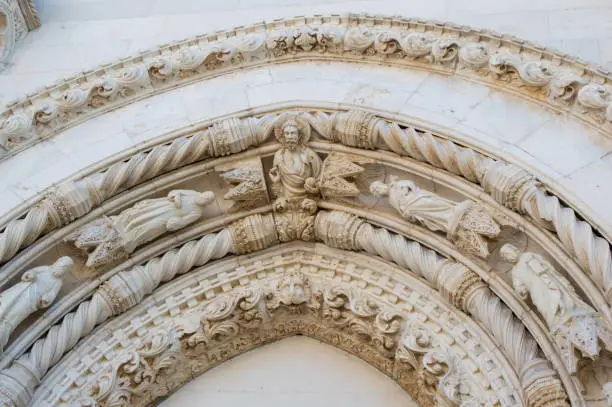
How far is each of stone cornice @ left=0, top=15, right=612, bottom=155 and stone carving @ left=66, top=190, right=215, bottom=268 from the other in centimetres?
90

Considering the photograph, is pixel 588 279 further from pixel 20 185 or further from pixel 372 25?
pixel 20 185

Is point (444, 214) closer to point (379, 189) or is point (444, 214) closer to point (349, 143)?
point (379, 189)

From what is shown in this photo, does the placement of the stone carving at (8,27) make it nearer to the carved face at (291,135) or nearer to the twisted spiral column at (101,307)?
the twisted spiral column at (101,307)

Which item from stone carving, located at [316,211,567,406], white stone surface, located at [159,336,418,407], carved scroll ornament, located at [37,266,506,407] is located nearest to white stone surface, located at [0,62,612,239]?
stone carving, located at [316,211,567,406]

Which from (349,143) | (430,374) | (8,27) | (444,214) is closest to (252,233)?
(349,143)

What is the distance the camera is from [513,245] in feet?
18.3

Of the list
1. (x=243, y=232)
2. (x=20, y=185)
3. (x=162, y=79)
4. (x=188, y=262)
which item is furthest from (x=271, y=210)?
(x=20, y=185)

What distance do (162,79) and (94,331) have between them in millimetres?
1990

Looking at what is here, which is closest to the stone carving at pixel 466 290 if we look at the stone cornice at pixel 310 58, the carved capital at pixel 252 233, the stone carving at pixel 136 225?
the carved capital at pixel 252 233

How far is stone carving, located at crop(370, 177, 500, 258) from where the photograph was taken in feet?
18.4

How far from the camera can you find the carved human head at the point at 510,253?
214 inches

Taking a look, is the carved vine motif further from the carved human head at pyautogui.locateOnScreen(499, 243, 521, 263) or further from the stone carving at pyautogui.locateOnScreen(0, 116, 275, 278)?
the stone carving at pyautogui.locateOnScreen(0, 116, 275, 278)

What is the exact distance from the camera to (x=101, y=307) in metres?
6.00

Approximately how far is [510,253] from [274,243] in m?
1.82
